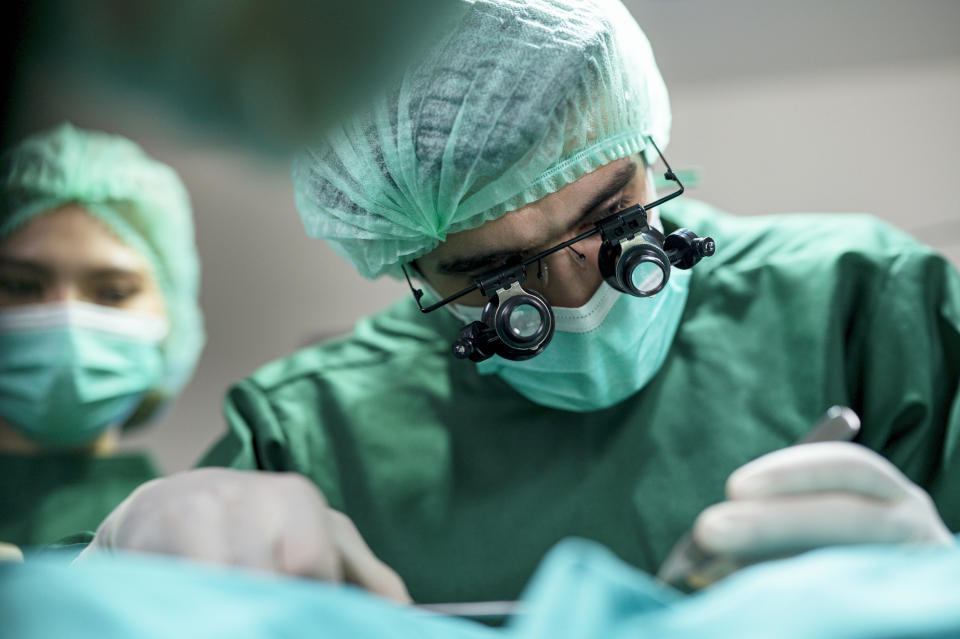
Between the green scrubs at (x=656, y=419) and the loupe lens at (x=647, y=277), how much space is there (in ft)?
1.14

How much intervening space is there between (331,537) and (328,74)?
0.58 m

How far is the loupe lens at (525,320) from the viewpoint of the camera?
1244 mm

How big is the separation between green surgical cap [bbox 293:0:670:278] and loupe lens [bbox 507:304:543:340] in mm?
163

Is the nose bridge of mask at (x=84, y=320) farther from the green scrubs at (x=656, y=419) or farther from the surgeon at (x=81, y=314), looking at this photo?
the green scrubs at (x=656, y=419)

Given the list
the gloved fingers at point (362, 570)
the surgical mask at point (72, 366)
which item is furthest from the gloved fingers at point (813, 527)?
the surgical mask at point (72, 366)

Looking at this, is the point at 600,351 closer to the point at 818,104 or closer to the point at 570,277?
the point at 570,277

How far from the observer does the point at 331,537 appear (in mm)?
1048

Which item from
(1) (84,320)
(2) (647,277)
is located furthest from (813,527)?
(1) (84,320)

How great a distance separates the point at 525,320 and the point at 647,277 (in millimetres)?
199

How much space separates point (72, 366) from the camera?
231 cm

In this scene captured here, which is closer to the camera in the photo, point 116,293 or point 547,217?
point 547,217

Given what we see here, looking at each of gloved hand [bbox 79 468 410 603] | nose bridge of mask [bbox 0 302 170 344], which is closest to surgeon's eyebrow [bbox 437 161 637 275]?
gloved hand [bbox 79 468 410 603]

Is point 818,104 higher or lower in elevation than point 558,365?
higher

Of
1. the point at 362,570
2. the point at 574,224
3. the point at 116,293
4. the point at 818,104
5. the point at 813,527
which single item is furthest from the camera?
the point at 116,293
